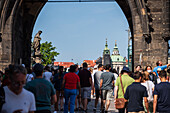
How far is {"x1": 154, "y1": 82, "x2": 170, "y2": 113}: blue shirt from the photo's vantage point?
278 inches

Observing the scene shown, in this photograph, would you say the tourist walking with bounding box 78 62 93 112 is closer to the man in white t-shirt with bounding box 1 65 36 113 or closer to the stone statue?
the man in white t-shirt with bounding box 1 65 36 113

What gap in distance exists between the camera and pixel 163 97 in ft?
23.4

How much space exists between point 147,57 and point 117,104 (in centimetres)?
913

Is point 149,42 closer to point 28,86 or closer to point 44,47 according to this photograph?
point 28,86

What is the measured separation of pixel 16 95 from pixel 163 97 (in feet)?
12.3

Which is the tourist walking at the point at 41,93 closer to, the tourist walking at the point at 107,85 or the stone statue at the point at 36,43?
the tourist walking at the point at 107,85

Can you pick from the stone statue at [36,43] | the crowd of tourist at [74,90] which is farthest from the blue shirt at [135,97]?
the stone statue at [36,43]

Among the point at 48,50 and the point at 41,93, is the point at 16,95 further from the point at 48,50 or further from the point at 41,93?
the point at 48,50

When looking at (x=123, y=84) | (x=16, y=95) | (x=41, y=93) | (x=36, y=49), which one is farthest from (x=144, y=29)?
(x=16, y=95)

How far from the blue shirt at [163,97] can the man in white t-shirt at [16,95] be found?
3.56 meters

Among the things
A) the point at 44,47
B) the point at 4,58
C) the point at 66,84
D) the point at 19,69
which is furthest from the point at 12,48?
the point at 44,47

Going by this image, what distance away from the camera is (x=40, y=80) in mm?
5945

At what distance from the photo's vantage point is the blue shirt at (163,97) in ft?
23.2

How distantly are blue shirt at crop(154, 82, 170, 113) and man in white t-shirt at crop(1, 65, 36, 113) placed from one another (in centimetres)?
356
